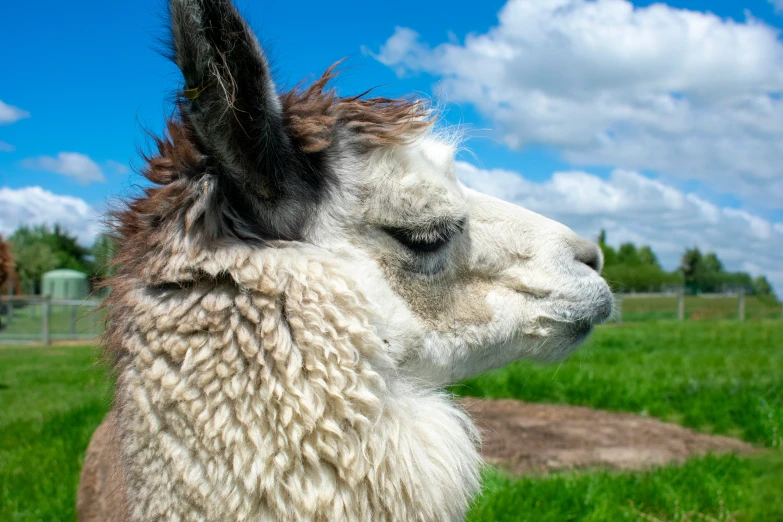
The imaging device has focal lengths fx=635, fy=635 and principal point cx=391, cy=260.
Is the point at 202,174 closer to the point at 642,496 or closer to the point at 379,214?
the point at 379,214

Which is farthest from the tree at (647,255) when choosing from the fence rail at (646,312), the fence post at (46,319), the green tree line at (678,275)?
the fence post at (46,319)

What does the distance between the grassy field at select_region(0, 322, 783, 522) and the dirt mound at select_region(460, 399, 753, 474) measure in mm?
407

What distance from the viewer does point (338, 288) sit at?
6.20 ft

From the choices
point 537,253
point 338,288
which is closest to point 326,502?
point 338,288

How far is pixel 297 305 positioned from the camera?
1829mm

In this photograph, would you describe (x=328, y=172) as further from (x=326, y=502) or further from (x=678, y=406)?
(x=678, y=406)

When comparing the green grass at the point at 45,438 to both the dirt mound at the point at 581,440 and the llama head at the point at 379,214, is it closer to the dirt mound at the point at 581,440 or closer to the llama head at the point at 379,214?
the llama head at the point at 379,214

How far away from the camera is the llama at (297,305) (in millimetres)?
1727

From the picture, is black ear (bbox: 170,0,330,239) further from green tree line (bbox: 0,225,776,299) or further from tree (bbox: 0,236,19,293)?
green tree line (bbox: 0,225,776,299)

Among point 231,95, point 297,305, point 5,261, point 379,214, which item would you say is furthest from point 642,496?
point 5,261

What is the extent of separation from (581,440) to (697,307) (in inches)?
1030

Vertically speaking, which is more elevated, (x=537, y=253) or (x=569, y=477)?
(x=537, y=253)

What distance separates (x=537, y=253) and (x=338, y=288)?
32.2 inches

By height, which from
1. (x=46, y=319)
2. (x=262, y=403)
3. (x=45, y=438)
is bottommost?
(x=46, y=319)
